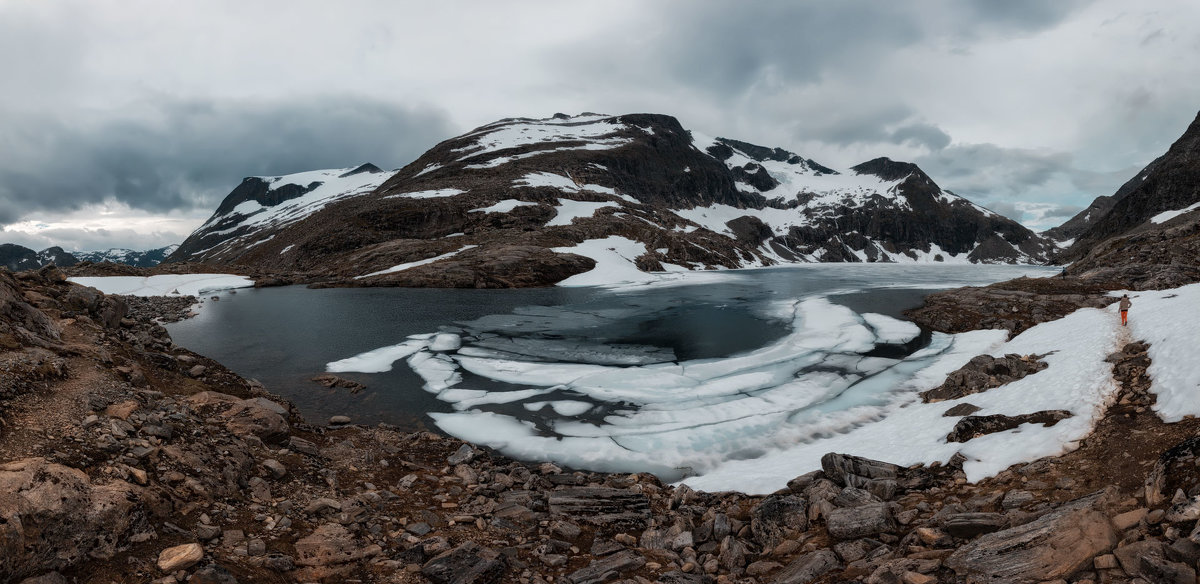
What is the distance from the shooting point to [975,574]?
19.6ft

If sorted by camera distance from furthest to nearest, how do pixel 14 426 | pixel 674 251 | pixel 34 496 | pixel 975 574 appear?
pixel 674 251
pixel 14 426
pixel 34 496
pixel 975 574

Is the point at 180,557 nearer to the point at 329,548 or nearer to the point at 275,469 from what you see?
the point at 329,548

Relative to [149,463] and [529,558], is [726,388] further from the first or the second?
[149,463]

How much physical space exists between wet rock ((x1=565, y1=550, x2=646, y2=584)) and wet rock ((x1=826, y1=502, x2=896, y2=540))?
338 cm

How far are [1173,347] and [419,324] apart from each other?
3874 cm

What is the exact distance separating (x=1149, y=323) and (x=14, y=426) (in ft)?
92.8

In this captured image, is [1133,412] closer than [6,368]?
No

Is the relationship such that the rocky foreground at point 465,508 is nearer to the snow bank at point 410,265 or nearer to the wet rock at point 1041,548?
the wet rock at point 1041,548

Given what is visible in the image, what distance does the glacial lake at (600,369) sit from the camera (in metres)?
16.6

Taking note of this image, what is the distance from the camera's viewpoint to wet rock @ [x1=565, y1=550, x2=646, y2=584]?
319 inches

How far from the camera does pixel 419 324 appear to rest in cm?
3850

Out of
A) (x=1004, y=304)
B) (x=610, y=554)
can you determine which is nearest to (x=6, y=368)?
(x=610, y=554)

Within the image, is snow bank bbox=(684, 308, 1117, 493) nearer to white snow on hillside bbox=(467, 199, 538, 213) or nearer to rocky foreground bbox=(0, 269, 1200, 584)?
rocky foreground bbox=(0, 269, 1200, 584)

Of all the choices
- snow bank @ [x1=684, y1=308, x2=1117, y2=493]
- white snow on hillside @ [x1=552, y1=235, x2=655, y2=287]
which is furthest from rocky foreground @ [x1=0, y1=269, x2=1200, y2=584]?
white snow on hillside @ [x1=552, y1=235, x2=655, y2=287]
